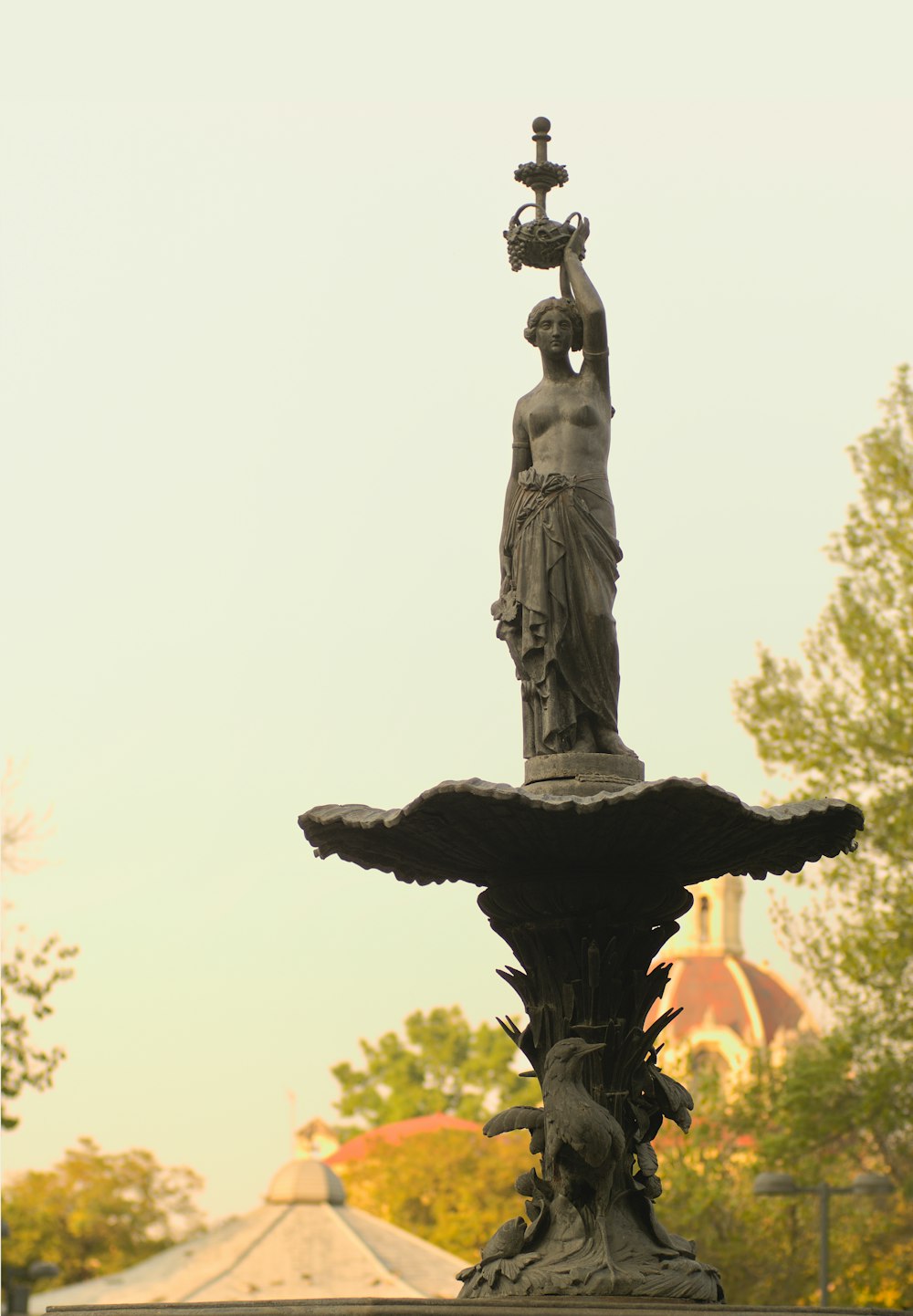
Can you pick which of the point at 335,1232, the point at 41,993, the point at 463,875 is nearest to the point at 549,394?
the point at 463,875

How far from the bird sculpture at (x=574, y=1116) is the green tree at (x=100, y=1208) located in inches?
1781

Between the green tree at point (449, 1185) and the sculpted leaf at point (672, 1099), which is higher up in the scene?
the green tree at point (449, 1185)

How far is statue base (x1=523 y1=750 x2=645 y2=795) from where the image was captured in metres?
8.15

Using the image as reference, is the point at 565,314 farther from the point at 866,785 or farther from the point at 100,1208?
the point at 100,1208

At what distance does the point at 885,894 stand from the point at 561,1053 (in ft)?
54.6

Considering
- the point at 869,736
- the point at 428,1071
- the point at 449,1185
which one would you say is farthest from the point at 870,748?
the point at 428,1071

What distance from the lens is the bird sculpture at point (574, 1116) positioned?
7.80 meters

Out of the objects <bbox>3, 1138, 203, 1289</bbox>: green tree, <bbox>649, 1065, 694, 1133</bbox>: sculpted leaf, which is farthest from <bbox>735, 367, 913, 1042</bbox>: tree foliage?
<bbox>3, 1138, 203, 1289</bbox>: green tree

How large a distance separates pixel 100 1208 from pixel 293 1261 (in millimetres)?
22029

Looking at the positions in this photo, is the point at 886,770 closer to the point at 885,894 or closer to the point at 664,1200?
the point at 885,894

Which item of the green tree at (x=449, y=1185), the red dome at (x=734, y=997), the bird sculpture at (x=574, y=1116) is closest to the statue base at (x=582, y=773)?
the bird sculpture at (x=574, y=1116)

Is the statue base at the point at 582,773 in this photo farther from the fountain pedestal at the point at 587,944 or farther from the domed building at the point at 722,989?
the domed building at the point at 722,989

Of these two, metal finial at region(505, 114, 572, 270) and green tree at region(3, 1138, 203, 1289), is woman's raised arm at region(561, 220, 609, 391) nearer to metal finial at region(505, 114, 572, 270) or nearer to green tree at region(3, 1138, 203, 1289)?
metal finial at region(505, 114, 572, 270)

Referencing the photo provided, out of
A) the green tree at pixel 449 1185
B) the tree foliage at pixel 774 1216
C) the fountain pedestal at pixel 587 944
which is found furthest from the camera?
the green tree at pixel 449 1185
